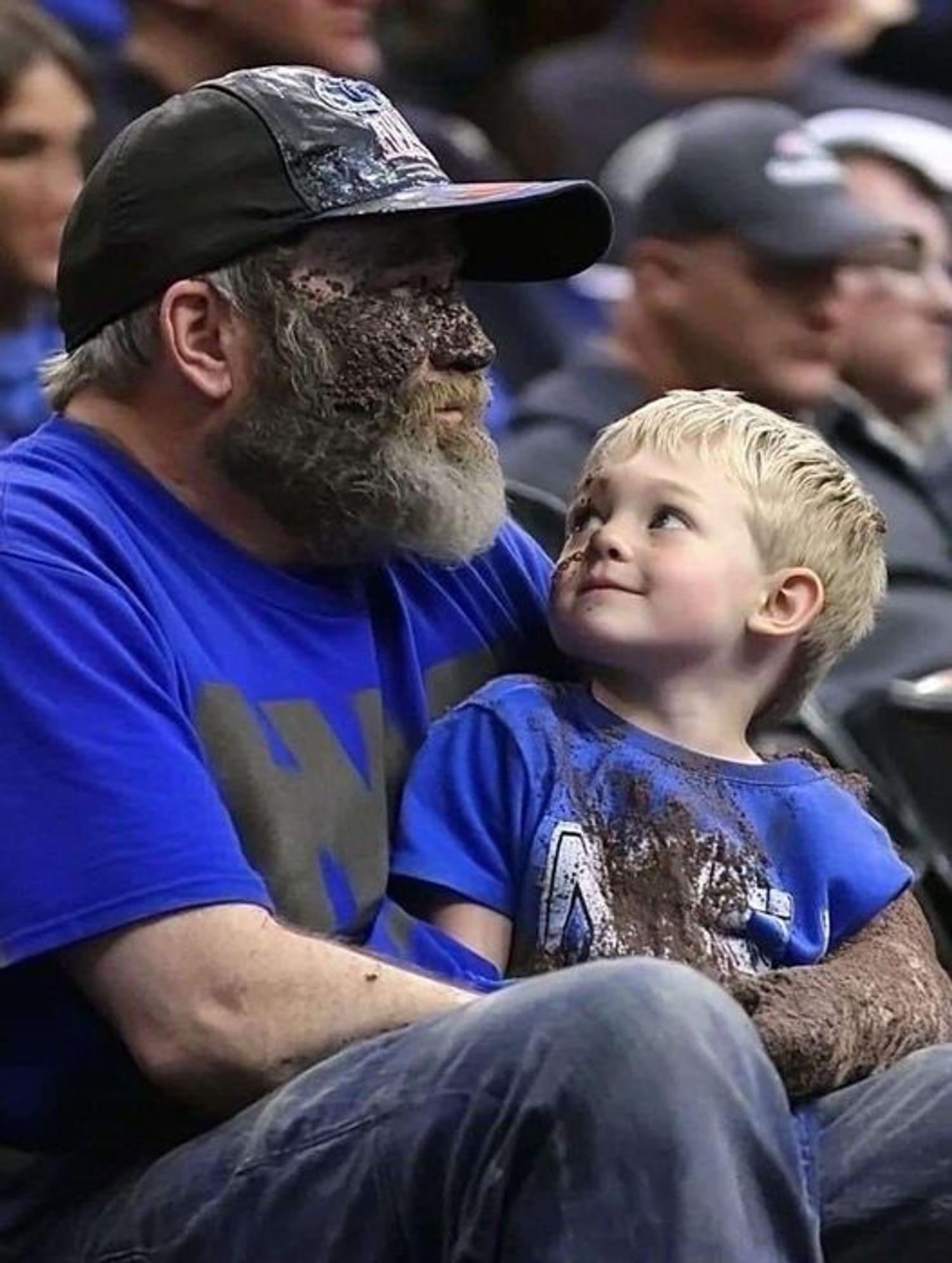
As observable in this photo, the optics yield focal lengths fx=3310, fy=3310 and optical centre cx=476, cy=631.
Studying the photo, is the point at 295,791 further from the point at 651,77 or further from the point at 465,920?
the point at 651,77

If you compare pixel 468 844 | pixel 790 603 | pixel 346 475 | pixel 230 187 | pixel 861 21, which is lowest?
pixel 861 21

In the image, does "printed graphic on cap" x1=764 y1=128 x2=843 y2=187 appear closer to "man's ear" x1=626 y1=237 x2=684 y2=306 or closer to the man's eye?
"man's ear" x1=626 y1=237 x2=684 y2=306

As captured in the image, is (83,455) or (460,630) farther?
(460,630)

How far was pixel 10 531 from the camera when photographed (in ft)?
8.30

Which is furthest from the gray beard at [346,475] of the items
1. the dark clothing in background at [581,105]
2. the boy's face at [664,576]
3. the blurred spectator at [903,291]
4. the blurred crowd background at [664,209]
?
the dark clothing in background at [581,105]

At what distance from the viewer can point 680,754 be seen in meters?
2.78

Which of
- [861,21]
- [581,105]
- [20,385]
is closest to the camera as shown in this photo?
[20,385]

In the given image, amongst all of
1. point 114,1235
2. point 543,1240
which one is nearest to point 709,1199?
point 543,1240

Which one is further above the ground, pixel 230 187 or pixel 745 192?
pixel 230 187

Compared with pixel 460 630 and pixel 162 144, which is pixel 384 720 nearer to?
pixel 460 630

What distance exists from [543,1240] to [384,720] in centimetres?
63

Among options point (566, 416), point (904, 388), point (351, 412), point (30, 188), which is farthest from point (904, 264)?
point (351, 412)

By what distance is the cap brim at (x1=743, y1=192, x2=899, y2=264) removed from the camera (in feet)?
15.0

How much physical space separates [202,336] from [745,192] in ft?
6.48
